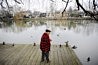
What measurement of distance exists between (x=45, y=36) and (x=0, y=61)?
200cm

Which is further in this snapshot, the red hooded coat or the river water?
the river water

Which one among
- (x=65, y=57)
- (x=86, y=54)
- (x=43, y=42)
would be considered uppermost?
(x=43, y=42)

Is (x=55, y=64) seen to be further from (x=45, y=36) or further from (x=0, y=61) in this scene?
(x=0, y=61)

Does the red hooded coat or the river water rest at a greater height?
the red hooded coat

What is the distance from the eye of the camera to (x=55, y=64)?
7957mm

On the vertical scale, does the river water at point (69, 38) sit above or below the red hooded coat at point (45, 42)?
below

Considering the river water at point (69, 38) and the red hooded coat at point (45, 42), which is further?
the river water at point (69, 38)

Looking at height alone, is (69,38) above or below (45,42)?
below

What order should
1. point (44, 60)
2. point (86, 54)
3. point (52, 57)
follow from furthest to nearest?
point (86, 54)
point (52, 57)
point (44, 60)

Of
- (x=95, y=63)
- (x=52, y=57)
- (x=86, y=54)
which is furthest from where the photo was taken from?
(x=86, y=54)

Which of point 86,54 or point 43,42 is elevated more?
point 43,42

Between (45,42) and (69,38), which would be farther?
(69,38)

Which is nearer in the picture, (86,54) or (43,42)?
(43,42)

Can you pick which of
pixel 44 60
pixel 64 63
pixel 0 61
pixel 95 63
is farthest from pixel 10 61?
pixel 95 63
